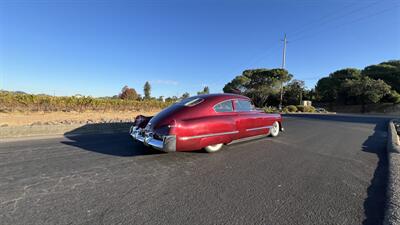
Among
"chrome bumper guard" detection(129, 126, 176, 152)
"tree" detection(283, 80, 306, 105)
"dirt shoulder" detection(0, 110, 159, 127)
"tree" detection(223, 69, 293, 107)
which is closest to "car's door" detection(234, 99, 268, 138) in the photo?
"chrome bumper guard" detection(129, 126, 176, 152)

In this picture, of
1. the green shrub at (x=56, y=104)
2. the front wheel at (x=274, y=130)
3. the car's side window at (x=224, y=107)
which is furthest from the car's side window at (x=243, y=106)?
the green shrub at (x=56, y=104)

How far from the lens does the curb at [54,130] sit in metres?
6.68

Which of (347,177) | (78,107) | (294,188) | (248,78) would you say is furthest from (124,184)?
(248,78)

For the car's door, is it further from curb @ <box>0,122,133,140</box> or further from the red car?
curb @ <box>0,122,133,140</box>

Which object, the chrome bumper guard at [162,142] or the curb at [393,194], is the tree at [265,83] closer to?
the curb at [393,194]

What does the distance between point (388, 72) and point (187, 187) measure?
78223 mm

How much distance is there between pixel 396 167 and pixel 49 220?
5.57m

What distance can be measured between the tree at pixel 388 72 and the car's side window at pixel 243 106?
243 ft

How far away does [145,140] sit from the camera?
4.42 m

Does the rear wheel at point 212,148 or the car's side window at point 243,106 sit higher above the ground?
the car's side window at point 243,106

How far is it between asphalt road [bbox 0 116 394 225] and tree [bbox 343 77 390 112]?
202ft

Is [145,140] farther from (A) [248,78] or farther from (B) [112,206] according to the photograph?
(A) [248,78]

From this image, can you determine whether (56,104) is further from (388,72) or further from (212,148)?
(388,72)

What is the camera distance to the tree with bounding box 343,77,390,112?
5119cm
